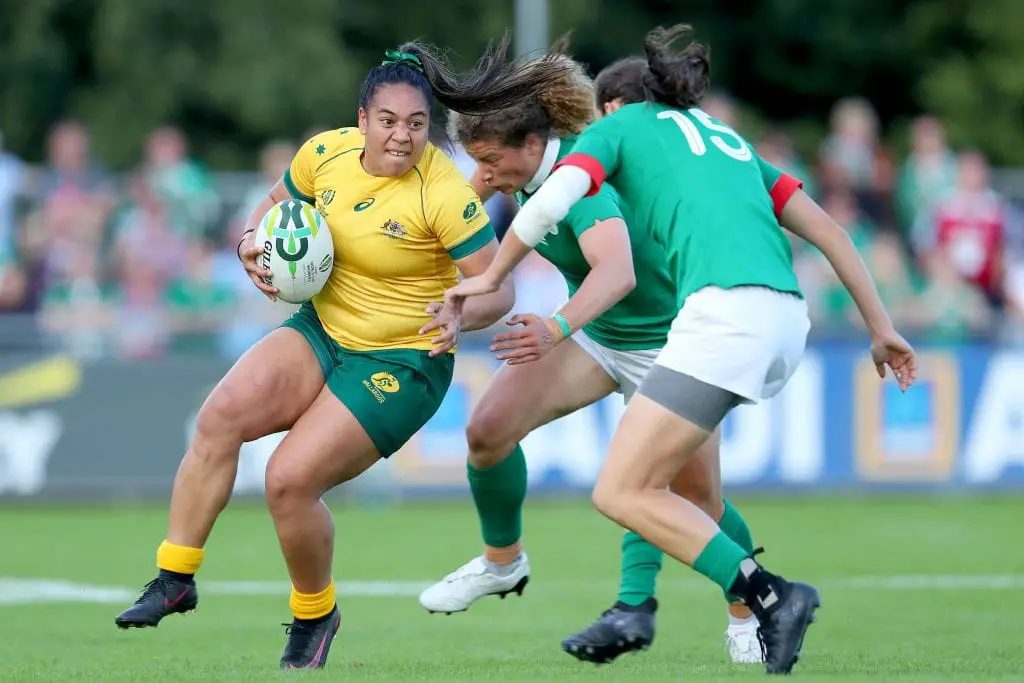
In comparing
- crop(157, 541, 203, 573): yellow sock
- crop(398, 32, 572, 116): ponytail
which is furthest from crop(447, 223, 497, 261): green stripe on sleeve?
crop(157, 541, 203, 573): yellow sock

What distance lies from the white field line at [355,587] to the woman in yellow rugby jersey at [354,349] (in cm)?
276

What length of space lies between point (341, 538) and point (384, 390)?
5433 mm

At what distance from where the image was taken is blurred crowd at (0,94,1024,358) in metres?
13.5

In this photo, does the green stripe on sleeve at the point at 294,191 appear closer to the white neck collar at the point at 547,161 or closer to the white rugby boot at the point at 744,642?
the white neck collar at the point at 547,161

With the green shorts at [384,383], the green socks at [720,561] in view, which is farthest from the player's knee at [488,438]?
the green socks at [720,561]

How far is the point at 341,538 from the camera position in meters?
11.8

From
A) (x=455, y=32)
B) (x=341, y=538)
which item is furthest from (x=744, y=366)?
(x=455, y=32)

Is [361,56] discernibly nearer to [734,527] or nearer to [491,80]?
[734,527]

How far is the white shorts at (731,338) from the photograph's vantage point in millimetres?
5738

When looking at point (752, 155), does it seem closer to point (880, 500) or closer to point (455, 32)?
point (880, 500)

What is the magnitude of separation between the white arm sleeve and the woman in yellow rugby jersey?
63cm

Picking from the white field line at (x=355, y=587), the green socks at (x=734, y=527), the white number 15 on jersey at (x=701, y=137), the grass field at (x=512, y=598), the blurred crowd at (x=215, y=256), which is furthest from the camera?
the blurred crowd at (x=215, y=256)

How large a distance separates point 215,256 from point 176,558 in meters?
7.96

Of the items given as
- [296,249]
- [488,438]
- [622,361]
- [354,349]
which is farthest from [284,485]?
[622,361]
